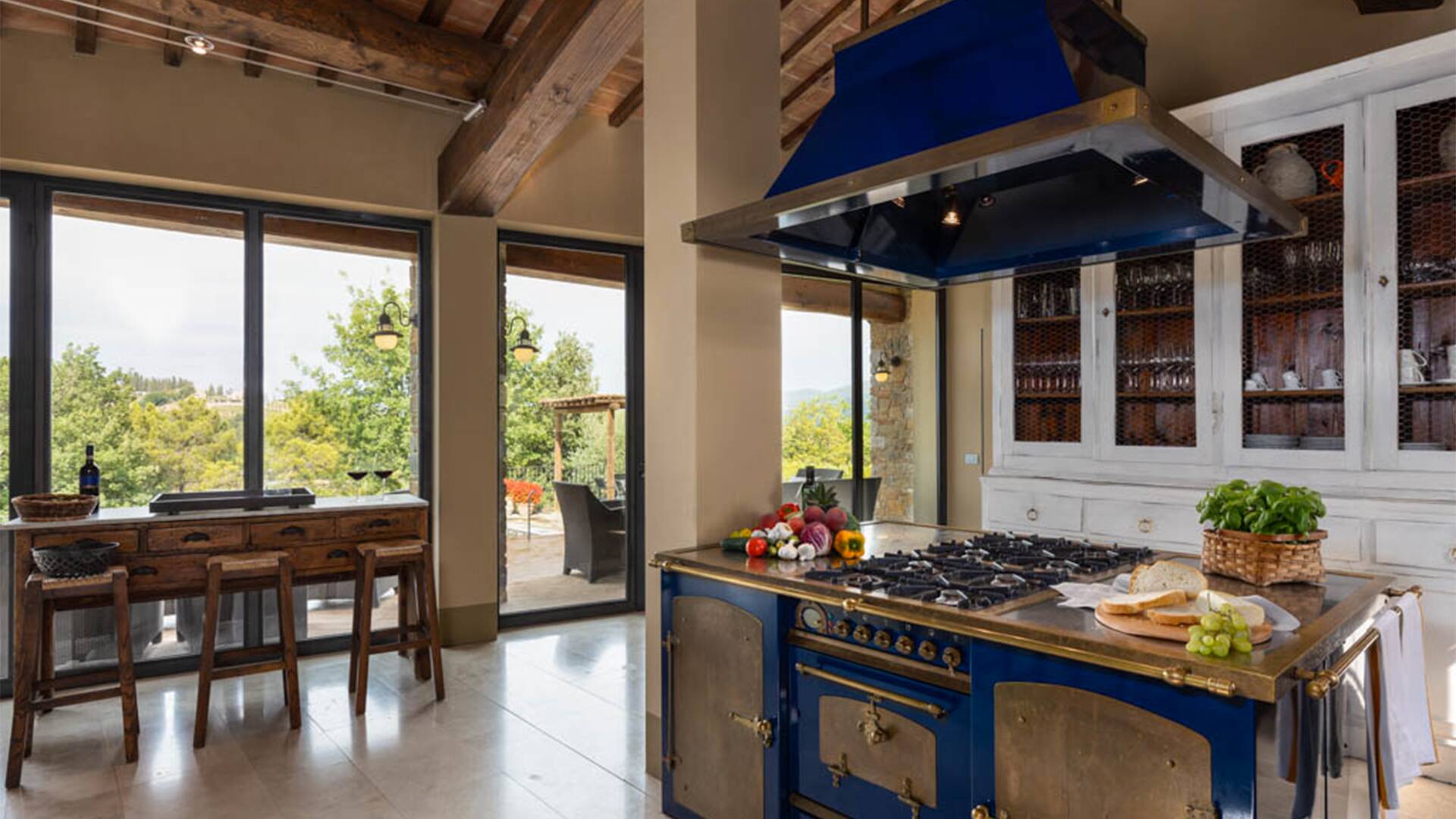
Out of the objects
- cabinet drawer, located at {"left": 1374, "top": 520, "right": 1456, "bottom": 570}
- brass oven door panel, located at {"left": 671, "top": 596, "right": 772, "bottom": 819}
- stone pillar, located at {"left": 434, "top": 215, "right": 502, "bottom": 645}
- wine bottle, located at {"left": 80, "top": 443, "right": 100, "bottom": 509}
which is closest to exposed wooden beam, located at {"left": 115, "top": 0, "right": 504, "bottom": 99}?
stone pillar, located at {"left": 434, "top": 215, "right": 502, "bottom": 645}

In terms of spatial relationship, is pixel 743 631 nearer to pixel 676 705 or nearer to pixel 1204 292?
pixel 676 705

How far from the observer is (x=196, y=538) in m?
3.67

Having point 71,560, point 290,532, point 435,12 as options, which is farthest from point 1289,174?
point 71,560

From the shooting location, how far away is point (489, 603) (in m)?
5.05

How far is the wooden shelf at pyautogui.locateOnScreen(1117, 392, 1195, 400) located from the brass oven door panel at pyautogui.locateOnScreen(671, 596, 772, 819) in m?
2.48

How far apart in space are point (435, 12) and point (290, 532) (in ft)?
8.86

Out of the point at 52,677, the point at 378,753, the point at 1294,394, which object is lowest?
the point at 378,753

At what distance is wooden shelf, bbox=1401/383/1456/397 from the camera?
2996 millimetres

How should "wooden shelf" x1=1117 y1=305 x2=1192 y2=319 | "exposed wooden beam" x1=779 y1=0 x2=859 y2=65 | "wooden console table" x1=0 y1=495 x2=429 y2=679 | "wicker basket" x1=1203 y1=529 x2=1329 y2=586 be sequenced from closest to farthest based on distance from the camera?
"wicker basket" x1=1203 y1=529 x2=1329 y2=586 → "wooden console table" x1=0 y1=495 x2=429 y2=679 → "wooden shelf" x1=1117 y1=305 x2=1192 y2=319 → "exposed wooden beam" x1=779 y1=0 x2=859 y2=65

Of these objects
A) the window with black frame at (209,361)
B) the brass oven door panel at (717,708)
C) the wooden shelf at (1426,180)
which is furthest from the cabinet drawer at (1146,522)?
the window with black frame at (209,361)

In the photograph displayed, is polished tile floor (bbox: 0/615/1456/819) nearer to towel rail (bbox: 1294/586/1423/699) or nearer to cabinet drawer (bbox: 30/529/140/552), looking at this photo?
cabinet drawer (bbox: 30/529/140/552)

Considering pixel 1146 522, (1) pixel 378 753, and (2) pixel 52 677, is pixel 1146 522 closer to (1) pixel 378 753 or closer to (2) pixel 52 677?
(1) pixel 378 753

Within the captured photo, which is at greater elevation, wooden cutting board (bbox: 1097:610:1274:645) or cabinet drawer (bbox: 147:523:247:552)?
wooden cutting board (bbox: 1097:610:1274:645)

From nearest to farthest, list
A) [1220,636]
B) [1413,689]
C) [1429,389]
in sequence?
[1220,636], [1413,689], [1429,389]
